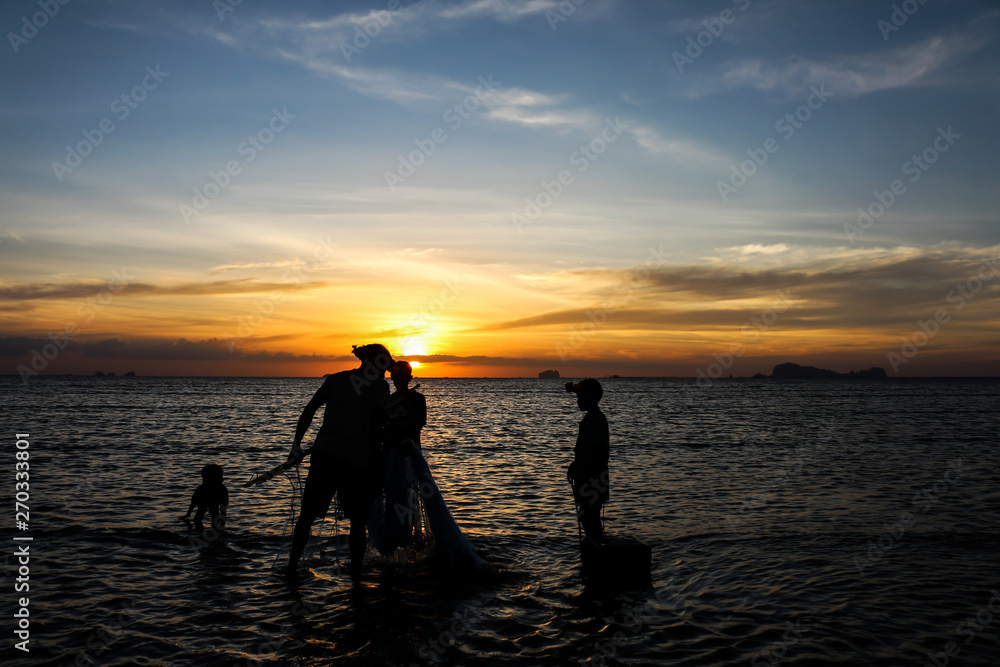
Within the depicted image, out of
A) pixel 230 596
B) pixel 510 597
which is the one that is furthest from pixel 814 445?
pixel 230 596

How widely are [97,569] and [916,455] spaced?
2717 cm

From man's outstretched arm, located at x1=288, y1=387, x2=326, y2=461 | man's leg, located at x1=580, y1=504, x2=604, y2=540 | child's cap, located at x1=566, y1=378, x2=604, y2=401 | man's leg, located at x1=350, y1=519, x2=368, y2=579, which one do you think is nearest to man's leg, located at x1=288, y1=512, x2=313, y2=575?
man's leg, located at x1=350, y1=519, x2=368, y2=579

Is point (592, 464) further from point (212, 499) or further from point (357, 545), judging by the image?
point (212, 499)

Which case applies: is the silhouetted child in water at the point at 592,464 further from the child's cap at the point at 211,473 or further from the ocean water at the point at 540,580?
the child's cap at the point at 211,473

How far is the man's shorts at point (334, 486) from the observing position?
24.4 ft

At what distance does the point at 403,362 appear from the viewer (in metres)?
8.88

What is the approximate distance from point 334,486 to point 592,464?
132 inches

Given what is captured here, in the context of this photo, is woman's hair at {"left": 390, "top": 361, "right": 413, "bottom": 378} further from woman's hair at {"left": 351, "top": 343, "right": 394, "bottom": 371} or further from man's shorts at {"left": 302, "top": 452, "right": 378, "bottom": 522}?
man's shorts at {"left": 302, "top": 452, "right": 378, "bottom": 522}

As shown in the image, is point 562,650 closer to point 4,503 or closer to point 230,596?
point 230,596

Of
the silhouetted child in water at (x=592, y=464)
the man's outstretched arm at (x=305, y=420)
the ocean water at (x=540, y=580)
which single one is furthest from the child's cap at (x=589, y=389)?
the man's outstretched arm at (x=305, y=420)

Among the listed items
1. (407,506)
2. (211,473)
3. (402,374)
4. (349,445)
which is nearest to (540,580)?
(407,506)

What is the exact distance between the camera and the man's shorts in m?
7.43

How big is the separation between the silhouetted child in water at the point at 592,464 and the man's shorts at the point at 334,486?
275 centimetres

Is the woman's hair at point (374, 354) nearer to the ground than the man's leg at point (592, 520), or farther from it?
farther from it
